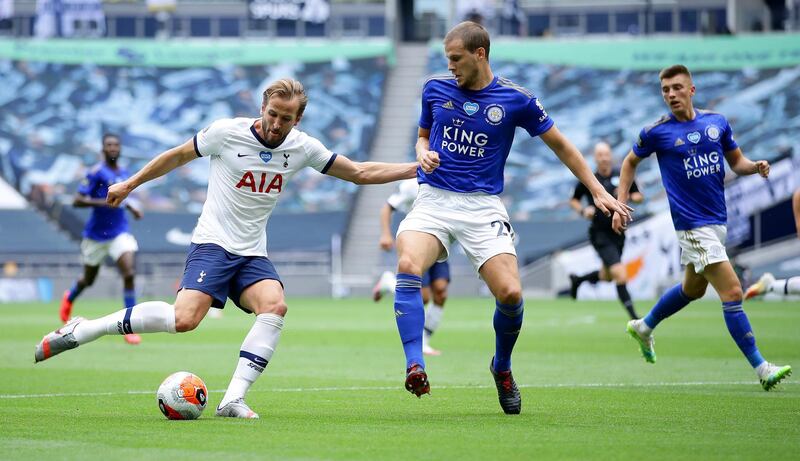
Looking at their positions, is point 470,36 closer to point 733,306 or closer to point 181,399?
point 181,399

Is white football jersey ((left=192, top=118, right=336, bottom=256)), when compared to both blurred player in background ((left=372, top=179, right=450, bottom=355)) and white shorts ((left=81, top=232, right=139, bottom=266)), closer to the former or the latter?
blurred player in background ((left=372, top=179, right=450, bottom=355))

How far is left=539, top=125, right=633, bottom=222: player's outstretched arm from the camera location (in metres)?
8.17

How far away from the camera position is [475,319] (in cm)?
2322

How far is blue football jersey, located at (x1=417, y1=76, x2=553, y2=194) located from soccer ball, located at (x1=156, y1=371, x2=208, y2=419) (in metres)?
2.06

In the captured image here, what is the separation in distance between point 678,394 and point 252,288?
3.47 meters

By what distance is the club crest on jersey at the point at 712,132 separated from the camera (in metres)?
10.5

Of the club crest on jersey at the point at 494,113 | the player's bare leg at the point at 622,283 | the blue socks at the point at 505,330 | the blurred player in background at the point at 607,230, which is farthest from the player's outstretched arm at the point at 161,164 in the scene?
the player's bare leg at the point at 622,283

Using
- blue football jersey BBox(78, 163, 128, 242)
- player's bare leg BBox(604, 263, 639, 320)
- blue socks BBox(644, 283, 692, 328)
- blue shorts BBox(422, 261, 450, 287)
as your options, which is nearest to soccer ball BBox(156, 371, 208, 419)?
blue socks BBox(644, 283, 692, 328)

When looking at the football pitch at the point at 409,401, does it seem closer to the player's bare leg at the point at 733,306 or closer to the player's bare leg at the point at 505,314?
the player's bare leg at the point at 505,314

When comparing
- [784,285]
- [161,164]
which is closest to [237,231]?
[161,164]

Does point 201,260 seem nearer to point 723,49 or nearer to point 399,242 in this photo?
point 399,242

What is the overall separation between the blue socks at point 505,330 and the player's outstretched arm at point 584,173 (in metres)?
0.86

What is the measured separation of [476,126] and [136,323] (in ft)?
8.38

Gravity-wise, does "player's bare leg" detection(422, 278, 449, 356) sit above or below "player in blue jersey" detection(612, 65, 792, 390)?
below
